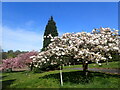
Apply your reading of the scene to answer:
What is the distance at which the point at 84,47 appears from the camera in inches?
330

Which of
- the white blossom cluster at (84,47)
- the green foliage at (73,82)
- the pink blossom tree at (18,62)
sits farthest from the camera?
the pink blossom tree at (18,62)

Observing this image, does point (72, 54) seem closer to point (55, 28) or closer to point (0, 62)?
point (55, 28)

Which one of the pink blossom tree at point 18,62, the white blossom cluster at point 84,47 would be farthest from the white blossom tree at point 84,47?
the pink blossom tree at point 18,62

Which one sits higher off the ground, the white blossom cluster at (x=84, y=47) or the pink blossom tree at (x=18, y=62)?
the white blossom cluster at (x=84, y=47)

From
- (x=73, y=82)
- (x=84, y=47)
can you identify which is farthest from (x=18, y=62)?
(x=84, y=47)

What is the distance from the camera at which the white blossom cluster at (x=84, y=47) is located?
25.5 ft

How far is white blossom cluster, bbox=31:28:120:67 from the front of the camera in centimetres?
778

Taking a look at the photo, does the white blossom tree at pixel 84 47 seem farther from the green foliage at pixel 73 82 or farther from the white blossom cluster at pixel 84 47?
the green foliage at pixel 73 82

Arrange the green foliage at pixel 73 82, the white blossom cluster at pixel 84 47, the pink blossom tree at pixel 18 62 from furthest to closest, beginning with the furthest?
the pink blossom tree at pixel 18 62
the white blossom cluster at pixel 84 47
the green foliage at pixel 73 82

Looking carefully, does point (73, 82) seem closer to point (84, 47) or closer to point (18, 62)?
point (84, 47)

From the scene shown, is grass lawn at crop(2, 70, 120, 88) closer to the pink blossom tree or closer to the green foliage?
the green foliage

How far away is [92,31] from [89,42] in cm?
219

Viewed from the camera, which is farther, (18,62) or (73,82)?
(18,62)

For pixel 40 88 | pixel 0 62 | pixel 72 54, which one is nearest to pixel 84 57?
pixel 72 54
